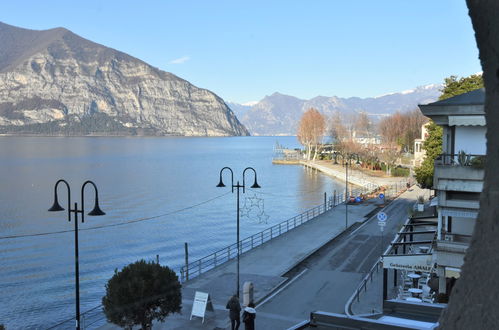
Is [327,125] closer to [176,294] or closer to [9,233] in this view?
[9,233]

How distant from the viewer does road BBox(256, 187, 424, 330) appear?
57.6ft

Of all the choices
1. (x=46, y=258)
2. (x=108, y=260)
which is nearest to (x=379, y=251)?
(x=108, y=260)

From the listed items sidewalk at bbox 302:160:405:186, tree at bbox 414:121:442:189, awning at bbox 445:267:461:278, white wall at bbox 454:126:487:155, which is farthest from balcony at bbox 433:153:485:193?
sidewalk at bbox 302:160:405:186

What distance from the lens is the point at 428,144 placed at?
38969 mm

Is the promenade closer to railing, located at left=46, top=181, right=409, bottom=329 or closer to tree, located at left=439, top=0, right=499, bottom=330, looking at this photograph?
railing, located at left=46, top=181, right=409, bottom=329

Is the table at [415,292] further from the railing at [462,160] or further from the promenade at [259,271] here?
Result: the promenade at [259,271]

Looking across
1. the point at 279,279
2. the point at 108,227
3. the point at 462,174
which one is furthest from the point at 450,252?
the point at 108,227

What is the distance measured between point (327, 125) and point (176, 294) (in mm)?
118598

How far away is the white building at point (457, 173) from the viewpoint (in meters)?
17.4

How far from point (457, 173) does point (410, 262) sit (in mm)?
3733

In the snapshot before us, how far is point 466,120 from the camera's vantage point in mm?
18000

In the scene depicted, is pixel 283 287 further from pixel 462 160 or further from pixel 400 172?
pixel 400 172

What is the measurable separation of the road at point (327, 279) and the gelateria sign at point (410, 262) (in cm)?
236

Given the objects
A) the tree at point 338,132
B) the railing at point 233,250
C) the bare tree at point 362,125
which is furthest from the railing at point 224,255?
the bare tree at point 362,125
